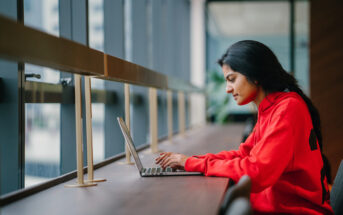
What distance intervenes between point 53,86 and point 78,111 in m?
0.54

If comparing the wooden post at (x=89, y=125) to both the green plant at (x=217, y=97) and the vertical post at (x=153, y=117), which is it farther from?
the green plant at (x=217, y=97)

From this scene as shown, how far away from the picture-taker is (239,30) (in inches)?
297

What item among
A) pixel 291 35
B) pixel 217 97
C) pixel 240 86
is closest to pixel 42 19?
pixel 240 86

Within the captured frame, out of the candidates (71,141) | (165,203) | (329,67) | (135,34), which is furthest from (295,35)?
(165,203)

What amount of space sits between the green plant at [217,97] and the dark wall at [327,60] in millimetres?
1853

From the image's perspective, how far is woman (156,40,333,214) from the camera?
55.7 inches

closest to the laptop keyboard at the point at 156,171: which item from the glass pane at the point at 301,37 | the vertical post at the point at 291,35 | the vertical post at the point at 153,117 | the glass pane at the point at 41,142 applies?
the glass pane at the point at 41,142

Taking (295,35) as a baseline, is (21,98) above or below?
below

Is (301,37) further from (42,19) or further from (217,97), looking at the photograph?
(42,19)

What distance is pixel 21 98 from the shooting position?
1.74 meters

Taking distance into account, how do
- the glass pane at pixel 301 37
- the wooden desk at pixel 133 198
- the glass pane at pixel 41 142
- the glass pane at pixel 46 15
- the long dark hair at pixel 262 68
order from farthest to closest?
the glass pane at pixel 301 37, the glass pane at pixel 46 15, the glass pane at pixel 41 142, the long dark hair at pixel 262 68, the wooden desk at pixel 133 198

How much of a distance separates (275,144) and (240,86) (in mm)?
325

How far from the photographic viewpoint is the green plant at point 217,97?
7.06m

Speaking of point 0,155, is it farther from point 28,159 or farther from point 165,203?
point 165,203
